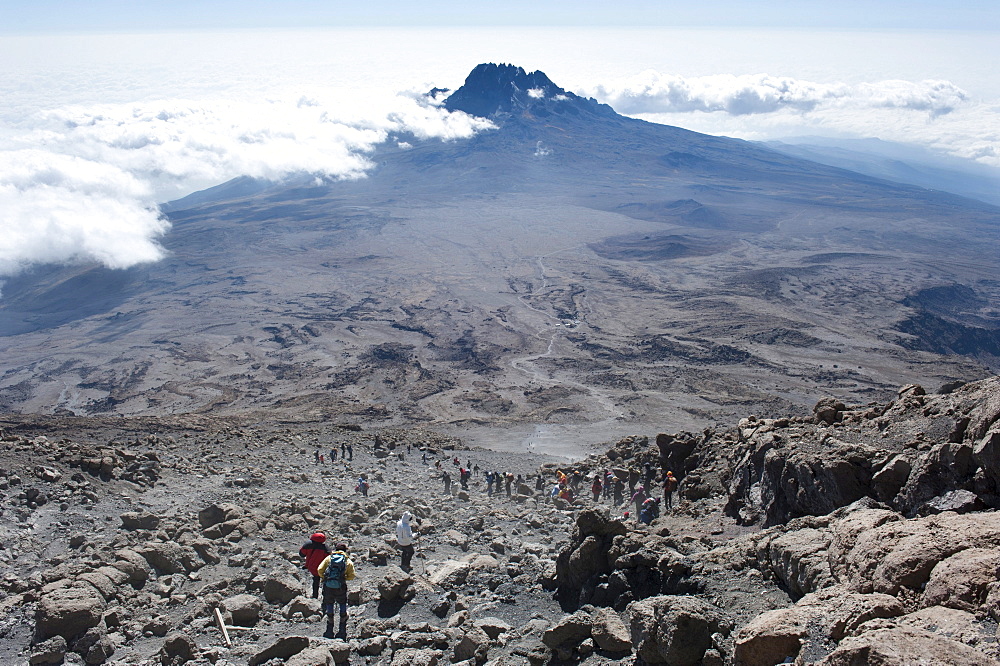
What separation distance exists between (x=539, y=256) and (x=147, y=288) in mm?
48213

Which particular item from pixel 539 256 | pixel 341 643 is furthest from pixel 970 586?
pixel 539 256

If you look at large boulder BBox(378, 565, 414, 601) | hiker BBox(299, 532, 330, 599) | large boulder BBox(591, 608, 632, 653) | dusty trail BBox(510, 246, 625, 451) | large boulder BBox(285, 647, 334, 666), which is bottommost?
dusty trail BBox(510, 246, 625, 451)

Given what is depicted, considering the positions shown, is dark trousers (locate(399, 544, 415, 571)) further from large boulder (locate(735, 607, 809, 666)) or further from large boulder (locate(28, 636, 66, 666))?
large boulder (locate(735, 607, 809, 666))

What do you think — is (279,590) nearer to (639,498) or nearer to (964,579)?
(964,579)

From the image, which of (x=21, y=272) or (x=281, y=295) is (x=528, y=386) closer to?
(x=281, y=295)

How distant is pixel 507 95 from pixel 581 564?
179374mm

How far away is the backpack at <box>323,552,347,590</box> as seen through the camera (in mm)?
6691

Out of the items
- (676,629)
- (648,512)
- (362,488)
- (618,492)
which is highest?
(676,629)

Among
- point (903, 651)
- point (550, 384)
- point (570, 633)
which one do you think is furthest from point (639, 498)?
point (550, 384)

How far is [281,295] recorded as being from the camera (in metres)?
75.7

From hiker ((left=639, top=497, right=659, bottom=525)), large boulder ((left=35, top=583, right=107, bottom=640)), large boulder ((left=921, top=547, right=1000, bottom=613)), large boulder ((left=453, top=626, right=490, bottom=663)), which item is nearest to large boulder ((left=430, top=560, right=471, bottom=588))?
large boulder ((left=453, top=626, right=490, bottom=663))

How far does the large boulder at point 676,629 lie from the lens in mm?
4660

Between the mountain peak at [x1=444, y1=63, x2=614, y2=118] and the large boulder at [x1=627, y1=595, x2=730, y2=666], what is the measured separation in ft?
576

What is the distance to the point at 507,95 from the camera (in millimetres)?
175375
